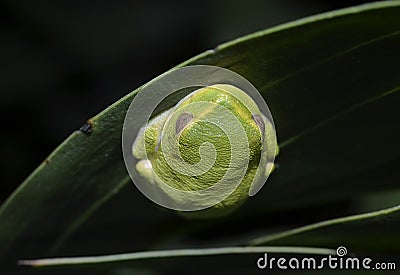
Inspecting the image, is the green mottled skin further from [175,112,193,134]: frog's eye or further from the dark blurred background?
the dark blurred background

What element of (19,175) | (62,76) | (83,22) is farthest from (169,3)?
(19,175)

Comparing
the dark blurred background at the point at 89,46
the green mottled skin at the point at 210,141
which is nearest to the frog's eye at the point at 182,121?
the green mottled skin at the point at 210,141

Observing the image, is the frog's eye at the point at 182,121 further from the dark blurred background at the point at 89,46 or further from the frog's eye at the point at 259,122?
the dark blurred background at the point at 89,46

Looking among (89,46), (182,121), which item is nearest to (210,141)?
(182,121)

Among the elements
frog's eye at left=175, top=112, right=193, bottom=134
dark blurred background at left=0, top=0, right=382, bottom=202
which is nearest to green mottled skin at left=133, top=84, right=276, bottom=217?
frog's eye at left=175, top=112, right=193, bottom=134

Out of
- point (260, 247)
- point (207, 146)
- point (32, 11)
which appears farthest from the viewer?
point (32, 11)

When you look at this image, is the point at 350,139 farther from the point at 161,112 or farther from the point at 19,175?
the point at 19,175

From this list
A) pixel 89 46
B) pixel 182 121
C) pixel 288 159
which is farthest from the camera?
pixel 89 46

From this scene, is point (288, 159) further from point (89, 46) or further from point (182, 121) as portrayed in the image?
point (89, 46)
